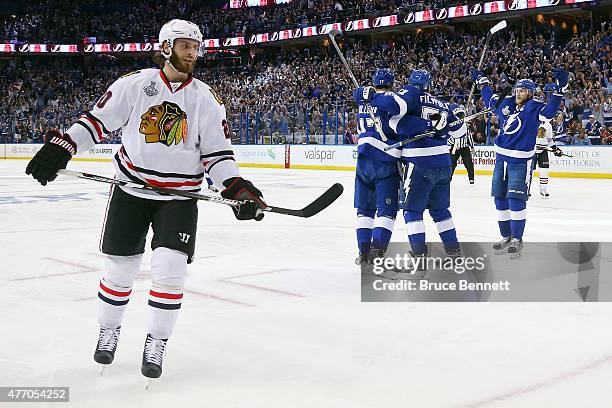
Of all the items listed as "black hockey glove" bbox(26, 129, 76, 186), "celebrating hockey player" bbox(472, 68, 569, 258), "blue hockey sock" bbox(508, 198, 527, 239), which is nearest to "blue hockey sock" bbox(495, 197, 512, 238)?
"celebrating hockey player" bbox(472, 68, 569, 258)

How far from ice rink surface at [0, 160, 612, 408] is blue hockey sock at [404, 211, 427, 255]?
48cm

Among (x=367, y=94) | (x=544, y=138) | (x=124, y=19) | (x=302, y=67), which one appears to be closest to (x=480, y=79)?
(x=367, y=94)

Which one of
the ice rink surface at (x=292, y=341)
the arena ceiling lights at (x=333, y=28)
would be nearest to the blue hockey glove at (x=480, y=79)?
the ice rink surface at (x=292, y=341)

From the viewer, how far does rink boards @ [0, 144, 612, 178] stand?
15.8 meters

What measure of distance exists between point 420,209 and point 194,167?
2.62 metres

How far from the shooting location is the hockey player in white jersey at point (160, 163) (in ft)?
9.20

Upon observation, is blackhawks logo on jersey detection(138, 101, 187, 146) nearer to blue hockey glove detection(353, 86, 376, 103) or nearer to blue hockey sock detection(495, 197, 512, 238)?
blue hockey glove detection(353, 86, 376, 103)

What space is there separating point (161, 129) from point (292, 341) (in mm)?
1197

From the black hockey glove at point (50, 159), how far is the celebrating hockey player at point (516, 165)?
4034mm

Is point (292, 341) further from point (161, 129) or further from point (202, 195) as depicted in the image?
point (161, 129)

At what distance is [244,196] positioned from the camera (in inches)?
113

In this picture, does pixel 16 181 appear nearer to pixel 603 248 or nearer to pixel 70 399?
pixel 603 248

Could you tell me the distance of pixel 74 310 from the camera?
395 centimetres
